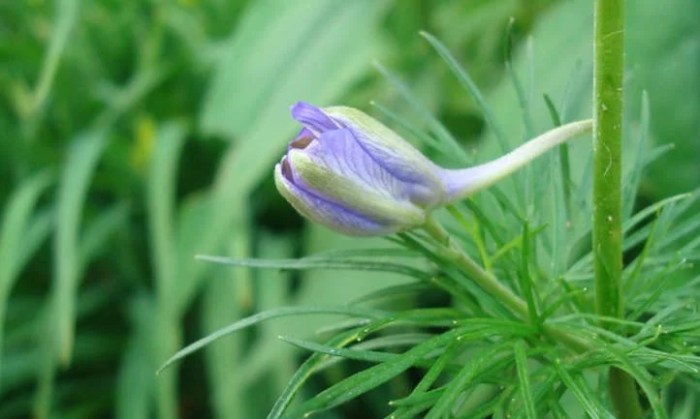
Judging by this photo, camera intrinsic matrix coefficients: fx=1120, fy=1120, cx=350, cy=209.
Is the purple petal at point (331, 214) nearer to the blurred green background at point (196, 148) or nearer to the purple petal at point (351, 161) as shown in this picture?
the purple petal at point (351, 161)

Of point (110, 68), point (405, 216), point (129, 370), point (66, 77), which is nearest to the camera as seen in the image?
point (405, 216)

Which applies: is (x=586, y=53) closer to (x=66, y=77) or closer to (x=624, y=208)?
(x=624, y=208)

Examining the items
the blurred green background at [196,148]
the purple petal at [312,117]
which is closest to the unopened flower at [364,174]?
the purple petal at [312,117]

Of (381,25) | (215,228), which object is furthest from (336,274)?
(381,25)

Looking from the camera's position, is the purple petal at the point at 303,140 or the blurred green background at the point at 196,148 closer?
the purple petal at the point at 303,140

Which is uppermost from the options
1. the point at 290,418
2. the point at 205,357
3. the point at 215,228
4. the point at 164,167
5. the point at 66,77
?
the point at 66,77

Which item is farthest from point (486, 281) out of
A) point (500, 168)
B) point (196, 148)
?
point (196, 148)

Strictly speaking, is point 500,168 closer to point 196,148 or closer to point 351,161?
point 351,161
